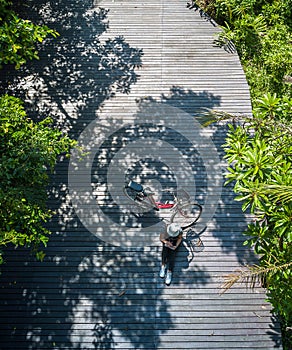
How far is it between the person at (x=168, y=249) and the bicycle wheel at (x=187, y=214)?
50 cm

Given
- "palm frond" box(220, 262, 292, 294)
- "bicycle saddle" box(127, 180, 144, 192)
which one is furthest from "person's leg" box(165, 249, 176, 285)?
"bicycle saddle" box(127, 180, 144, 192)

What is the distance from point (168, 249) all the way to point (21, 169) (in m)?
2.71

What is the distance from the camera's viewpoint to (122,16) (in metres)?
9.70

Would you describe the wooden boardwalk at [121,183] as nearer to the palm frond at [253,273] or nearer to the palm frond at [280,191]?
the palm frond at [253,273]

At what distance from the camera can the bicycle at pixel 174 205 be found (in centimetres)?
663

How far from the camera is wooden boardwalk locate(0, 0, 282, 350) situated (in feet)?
19.0

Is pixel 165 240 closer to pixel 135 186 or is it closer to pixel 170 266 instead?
pixel 170 266

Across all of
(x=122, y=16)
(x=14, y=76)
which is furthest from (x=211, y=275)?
(x=122, y=16)

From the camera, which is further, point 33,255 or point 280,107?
point 33,255

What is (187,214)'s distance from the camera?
673 centimetres

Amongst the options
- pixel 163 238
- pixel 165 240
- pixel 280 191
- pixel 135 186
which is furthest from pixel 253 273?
pixel 135 186

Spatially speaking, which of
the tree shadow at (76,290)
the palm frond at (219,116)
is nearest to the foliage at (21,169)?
the tree shadow at (76,290)

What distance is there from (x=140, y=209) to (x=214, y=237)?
1.42m

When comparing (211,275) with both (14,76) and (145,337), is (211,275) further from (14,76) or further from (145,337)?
(14,76)
